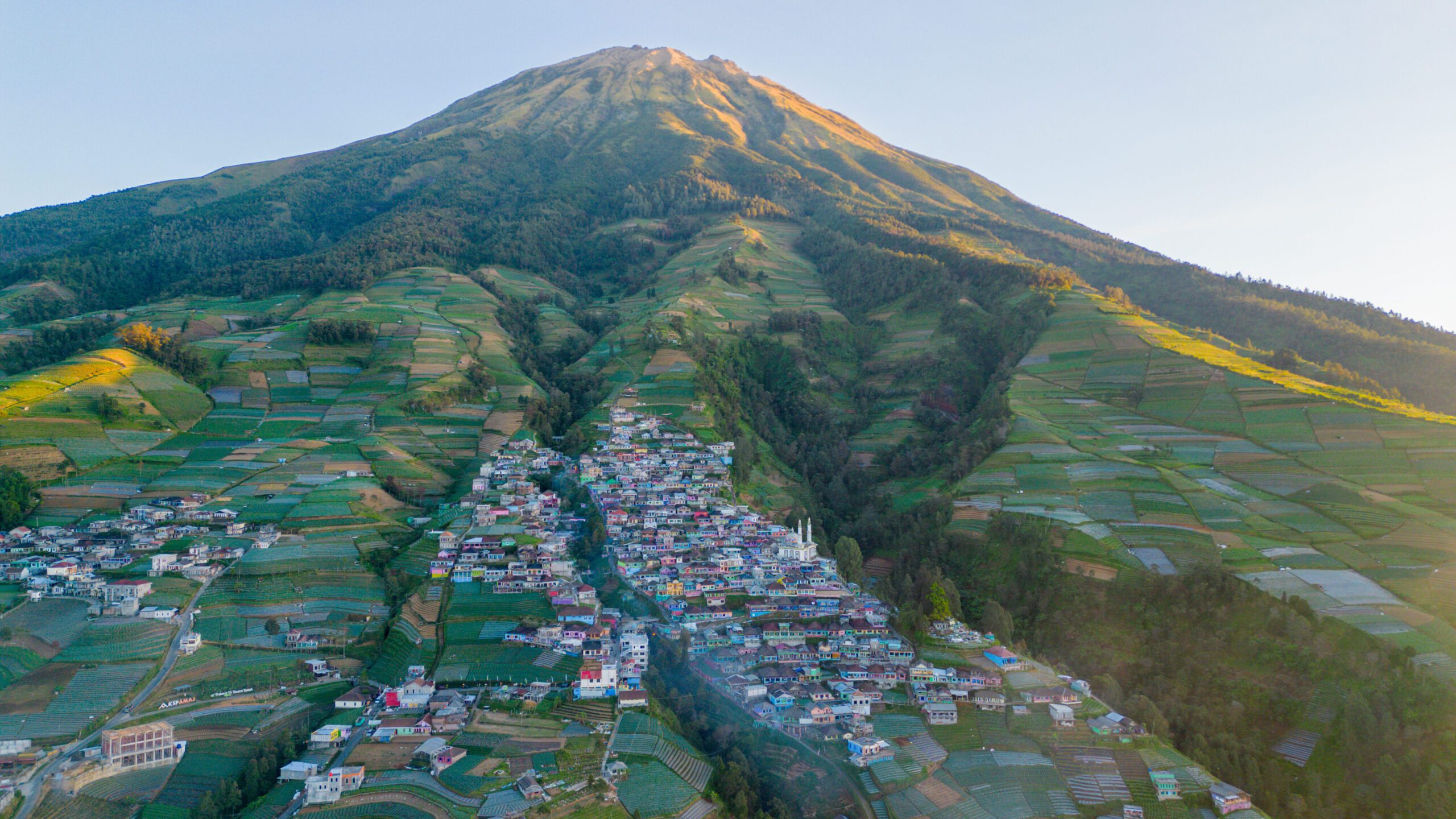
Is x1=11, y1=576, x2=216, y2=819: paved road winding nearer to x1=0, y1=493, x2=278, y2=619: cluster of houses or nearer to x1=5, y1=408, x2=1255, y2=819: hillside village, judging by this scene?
x1=5, y1=408, x2=1255, y2=819: hillside village

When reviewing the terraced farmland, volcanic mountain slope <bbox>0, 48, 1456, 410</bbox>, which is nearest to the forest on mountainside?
volcanic mountain slope <bbox>0, 48, 1456, 410</bbox>

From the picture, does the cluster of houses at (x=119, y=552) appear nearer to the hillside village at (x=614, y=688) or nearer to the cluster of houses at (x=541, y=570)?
the hillside village at (x=614, y=688)

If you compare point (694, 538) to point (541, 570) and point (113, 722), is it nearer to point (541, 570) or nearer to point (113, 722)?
point (541, 570)

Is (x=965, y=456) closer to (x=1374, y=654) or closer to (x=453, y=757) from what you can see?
(x=1374, y=654)

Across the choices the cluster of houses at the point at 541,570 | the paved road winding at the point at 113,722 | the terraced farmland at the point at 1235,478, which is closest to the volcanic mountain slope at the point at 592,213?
the terraced farmland at the point at 1235,478

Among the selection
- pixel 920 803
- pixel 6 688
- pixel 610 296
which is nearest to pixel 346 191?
pixel 610 296
